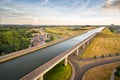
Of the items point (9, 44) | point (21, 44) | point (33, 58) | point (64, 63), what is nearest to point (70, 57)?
point (64, 63)

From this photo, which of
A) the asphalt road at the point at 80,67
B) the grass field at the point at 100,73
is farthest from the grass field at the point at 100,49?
the grass field at the point at 100,73

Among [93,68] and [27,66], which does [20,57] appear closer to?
[27,66]

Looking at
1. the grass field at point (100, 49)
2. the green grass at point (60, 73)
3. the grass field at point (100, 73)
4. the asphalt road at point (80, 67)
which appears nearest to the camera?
the green grass at point (60, 73)

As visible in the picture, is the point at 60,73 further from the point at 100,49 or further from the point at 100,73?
the point at 100,49

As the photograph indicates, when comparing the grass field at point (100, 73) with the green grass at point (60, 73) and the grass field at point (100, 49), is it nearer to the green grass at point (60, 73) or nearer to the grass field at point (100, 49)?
the green grass at point (60, 73)

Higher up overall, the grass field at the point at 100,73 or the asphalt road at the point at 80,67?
the asphalt road at the point at 80,67
